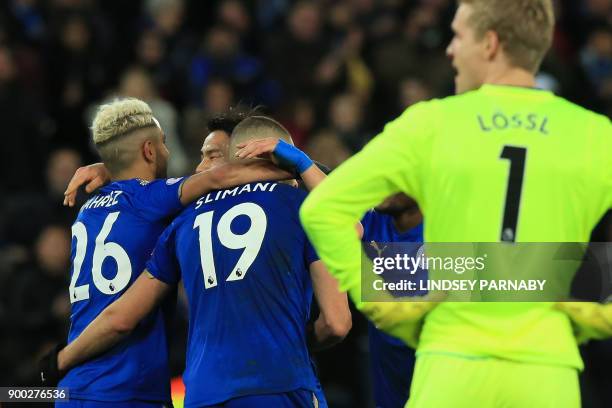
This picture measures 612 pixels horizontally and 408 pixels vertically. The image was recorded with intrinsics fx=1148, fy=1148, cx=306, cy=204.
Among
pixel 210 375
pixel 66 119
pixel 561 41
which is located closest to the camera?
pixel 210 375

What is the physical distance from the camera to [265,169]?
17.1 feet

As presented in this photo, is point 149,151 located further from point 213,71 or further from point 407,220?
point 213,71

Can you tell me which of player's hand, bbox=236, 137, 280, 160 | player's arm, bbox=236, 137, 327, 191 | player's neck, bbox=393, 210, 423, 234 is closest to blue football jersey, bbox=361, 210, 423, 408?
player's neck, bbox=393, 210, 423, 234

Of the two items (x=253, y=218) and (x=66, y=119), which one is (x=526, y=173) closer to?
(x=253, y=218)

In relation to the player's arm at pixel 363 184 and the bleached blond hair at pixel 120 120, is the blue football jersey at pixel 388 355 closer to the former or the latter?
the bleached blond hair at pixel 120 120

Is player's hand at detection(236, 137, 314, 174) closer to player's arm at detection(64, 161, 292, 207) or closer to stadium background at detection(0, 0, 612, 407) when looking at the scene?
player's arm at detection(64, 161, 292, 207)

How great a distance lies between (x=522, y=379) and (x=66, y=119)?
9469 millimetres

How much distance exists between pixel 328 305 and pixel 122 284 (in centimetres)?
102

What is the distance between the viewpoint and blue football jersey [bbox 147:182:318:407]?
4945 millimetres

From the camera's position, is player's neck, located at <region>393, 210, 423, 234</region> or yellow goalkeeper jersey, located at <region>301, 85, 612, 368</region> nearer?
yellow goalkeeper jersey, located at <region>301, 85, 612, 368</region>

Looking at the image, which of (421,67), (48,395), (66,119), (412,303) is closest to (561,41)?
(421,67)

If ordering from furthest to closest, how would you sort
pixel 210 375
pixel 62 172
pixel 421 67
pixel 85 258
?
pixel 421 67
pixel 62 172
pixel 85 258
pixel 210 375

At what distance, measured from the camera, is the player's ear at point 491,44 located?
3.88m

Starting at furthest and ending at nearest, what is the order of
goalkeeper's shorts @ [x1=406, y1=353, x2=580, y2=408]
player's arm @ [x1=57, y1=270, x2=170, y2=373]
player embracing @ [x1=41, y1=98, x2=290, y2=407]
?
player embracing @ [x1=41, y1=98, x2=290, y2=407] → player's arm @ [x1=57, y1=270, x2=170, y2=373] → goalkeeper's shorts @ [x1=406, y1=353, x2=580, y2=408]
